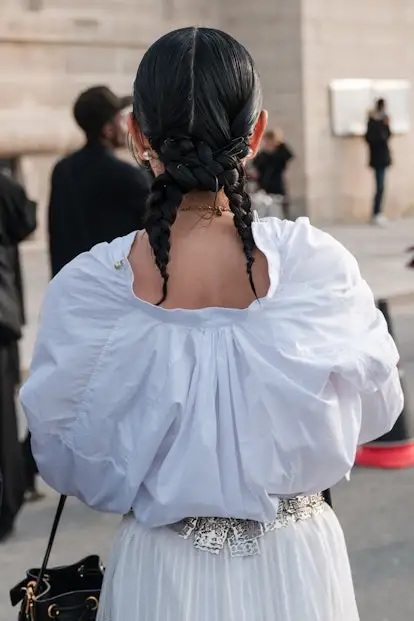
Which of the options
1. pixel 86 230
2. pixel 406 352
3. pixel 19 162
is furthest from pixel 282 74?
pixel 86 230

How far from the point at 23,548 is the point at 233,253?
3137 mm

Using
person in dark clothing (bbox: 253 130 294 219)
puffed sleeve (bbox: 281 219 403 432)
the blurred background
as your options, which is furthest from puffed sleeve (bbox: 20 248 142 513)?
person in dark clothing (bbox: 253 130 294 219)

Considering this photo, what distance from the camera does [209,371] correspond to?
6.58 feet

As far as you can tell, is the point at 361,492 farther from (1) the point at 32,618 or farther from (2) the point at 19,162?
(2) the point at 19,162

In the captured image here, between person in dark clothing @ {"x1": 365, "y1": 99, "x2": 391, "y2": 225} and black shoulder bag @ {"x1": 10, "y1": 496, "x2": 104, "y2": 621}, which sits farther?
person in dark clothing @ {"x1": 365, "y1": 99, "x2": 391, "y2": 225}

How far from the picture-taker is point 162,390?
6.61 feet

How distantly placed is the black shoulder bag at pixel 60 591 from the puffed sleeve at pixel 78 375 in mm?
191

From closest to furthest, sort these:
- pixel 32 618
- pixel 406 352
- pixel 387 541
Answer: pixel 32 618 < pixel 387 541 < pixel 406 352

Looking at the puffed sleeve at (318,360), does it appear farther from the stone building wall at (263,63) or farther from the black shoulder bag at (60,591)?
the stone building wall at (263,63)

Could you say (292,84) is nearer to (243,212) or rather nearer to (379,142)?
(379,142)

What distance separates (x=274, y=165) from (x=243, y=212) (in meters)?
15.8

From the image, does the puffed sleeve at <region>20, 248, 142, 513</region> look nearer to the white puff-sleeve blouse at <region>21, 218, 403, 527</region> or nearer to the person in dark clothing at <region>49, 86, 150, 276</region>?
the white puff-sleeve blouse at <region>21, 218, 403, 527</region>

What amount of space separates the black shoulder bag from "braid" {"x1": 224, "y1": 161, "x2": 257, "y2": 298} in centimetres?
63

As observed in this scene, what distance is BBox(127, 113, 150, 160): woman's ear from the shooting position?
6.99ft
